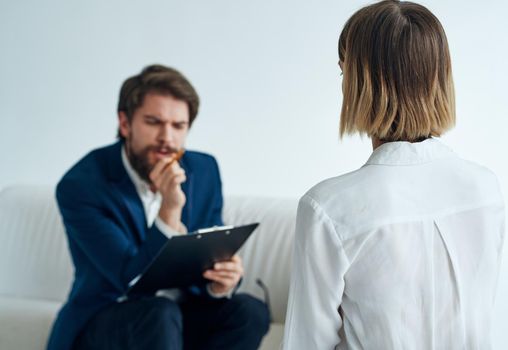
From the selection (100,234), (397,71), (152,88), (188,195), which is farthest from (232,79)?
(397,71)

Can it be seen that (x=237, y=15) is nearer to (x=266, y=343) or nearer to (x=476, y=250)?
(x=266, y=343)

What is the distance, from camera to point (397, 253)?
104 centimetres

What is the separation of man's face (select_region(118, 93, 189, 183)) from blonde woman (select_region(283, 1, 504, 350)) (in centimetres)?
121

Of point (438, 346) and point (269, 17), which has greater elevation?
point (269, 17)

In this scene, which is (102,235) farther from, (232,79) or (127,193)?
(232,79)

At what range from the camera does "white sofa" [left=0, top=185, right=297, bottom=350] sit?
2.39m

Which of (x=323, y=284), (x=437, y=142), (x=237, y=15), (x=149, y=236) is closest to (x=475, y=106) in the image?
(x=237, y=15)

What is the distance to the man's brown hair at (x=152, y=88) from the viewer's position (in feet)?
7.40

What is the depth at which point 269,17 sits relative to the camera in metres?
2.88

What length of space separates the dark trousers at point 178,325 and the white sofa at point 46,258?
0.80ft

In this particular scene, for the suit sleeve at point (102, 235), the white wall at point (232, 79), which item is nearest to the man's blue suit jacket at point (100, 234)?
the suit sleeve at point (102, 235)

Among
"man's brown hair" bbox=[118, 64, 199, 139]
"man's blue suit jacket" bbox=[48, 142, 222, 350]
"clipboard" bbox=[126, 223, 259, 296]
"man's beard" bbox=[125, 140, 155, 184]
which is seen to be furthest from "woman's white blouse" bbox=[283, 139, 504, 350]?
"man's brown hair" bbox=[118, 64, 199, 139]

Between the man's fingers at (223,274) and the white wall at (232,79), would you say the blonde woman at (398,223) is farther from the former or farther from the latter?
the white wall at (232,79)

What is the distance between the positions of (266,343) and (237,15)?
137 centimetres
